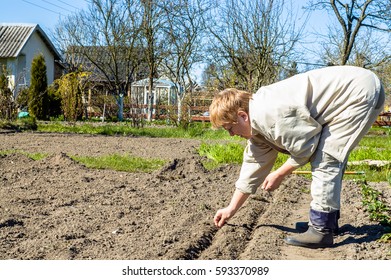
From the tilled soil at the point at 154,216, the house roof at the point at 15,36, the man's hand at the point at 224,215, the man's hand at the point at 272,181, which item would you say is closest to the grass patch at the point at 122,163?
the tilled soil at the point at 154,216

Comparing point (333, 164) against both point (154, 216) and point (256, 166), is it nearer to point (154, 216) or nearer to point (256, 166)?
point (256, 166)

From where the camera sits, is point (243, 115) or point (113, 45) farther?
point (113, 45)

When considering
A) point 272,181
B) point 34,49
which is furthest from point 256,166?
point 34,49

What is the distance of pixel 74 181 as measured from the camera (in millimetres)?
5633

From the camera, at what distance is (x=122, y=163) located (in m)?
7.45

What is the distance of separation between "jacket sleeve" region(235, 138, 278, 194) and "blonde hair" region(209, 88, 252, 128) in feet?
1.10

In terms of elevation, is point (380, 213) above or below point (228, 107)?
below

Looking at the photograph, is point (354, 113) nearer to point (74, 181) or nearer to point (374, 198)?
point (374, 198)

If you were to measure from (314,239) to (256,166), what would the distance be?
0.58m

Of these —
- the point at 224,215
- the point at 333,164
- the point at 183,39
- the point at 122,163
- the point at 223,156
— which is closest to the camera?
the point at 333,164

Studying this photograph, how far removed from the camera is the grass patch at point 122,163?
7.04 metres

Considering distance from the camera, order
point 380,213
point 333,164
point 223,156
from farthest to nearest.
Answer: point 223,156 → point 380,213 → point 333,164

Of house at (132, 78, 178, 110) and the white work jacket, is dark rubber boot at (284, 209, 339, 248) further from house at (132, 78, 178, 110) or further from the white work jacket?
house at (132, 78, 178, 110)

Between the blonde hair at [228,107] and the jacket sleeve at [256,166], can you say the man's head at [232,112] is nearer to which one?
the blonde hair at [228,107]
